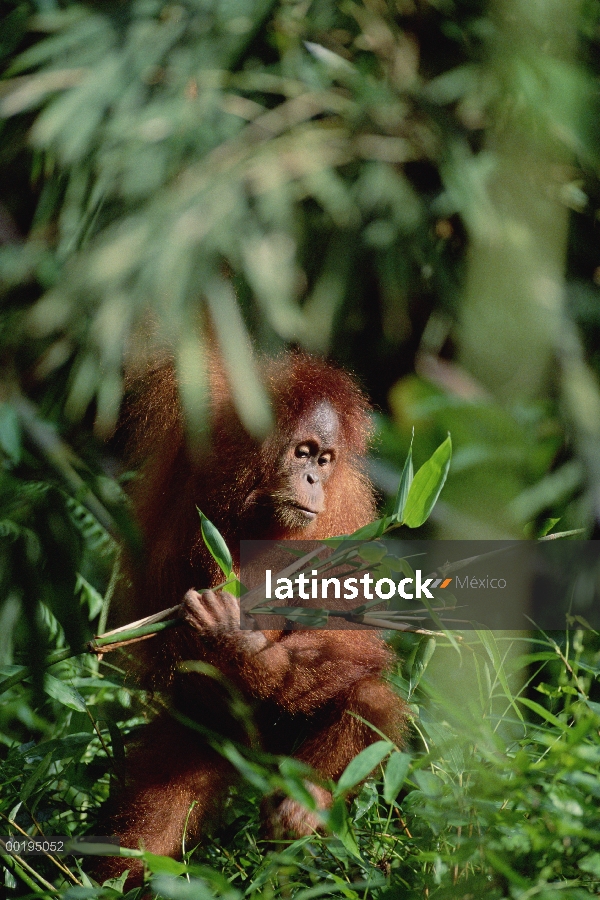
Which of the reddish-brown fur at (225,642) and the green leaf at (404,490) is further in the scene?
the reddish-brown fur at (225,642)

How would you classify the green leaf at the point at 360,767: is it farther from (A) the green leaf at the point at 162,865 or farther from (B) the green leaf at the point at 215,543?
(B) the green leaf at the point at 215,543

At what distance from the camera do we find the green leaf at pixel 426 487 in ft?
4.11

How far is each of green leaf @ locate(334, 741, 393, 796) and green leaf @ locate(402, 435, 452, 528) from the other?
0.34 m

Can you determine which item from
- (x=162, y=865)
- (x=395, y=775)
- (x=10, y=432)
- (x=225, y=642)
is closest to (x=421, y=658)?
(x=225, y=642)

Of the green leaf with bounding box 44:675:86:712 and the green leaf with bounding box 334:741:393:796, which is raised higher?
the green leaf with bounding box 334:741:393:796

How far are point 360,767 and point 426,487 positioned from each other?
42cm

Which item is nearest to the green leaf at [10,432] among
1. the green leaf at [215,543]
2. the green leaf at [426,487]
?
the green leaf at [215,543]

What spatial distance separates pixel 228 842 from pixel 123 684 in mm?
463

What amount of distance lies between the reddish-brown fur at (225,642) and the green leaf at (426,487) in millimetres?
542

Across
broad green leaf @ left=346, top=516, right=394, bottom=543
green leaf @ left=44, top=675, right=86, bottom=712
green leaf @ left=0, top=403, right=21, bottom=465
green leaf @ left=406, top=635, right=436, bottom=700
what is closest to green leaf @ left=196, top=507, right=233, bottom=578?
broad green leaf @ left=346, top=516, right=394, bottom=543

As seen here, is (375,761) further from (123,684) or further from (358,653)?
(123,684)

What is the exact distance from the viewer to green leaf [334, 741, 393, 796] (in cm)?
99

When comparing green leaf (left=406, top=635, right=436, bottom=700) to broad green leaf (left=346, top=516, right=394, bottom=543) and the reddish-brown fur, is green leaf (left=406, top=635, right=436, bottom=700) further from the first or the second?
broad green leaf (left=346, top=516, right=394, bottom=543)

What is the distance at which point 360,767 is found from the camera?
1022mm
